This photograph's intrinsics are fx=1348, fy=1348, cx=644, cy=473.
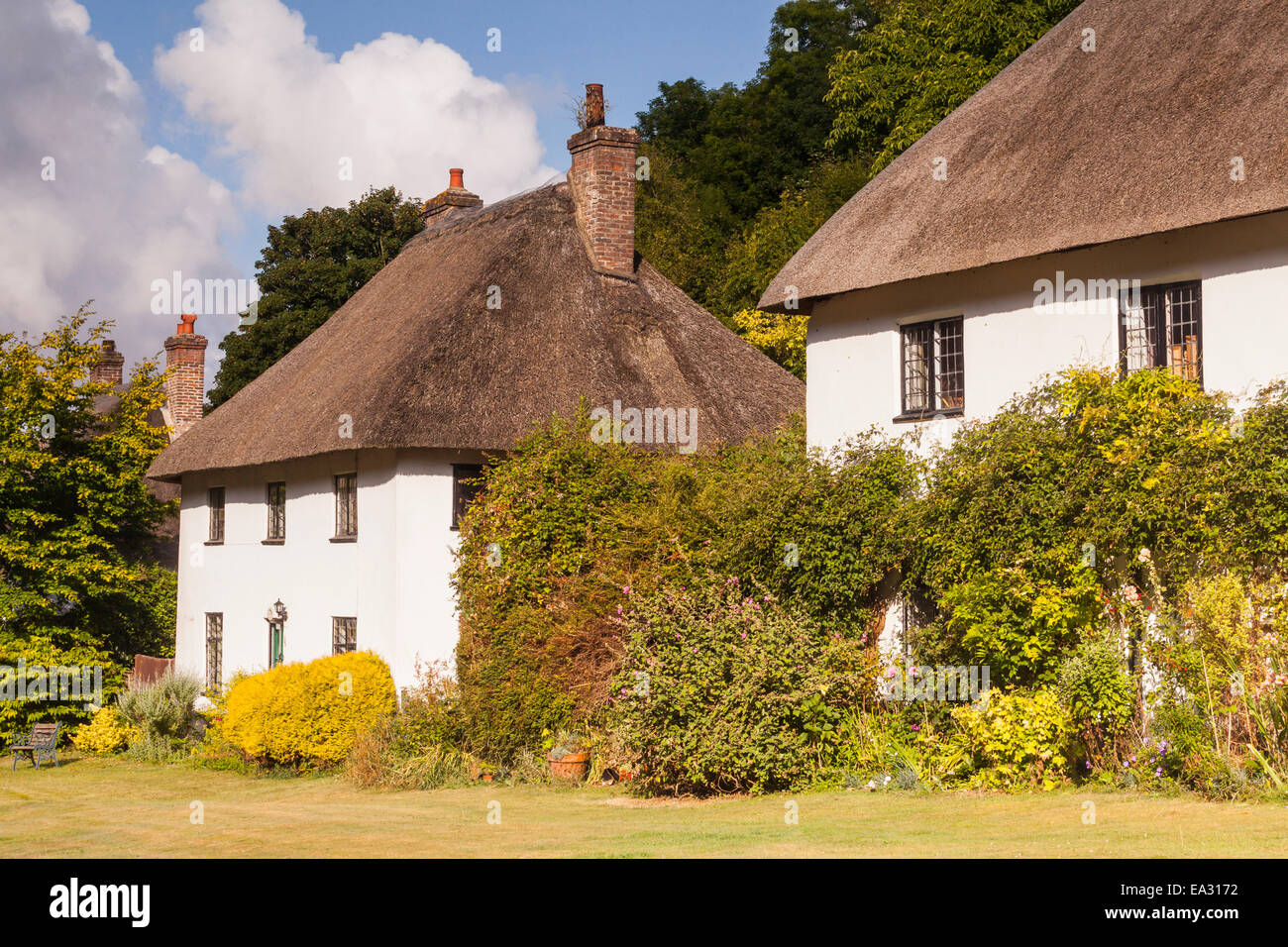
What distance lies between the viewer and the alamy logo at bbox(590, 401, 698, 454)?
68.6 feet

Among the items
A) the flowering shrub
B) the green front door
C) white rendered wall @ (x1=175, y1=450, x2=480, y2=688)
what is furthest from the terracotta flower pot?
the green front door

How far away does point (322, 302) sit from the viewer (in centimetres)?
3828

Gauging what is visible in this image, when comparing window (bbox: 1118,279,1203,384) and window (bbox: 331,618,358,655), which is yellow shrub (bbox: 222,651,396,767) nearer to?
window (bbox: 331,618,358,655)

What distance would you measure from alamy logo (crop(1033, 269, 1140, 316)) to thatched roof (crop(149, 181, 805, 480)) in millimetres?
7284

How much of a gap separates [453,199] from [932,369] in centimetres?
1539

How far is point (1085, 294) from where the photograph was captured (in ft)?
48.2

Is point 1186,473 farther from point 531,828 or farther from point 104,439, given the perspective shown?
point 104,439

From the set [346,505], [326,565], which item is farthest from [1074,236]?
[326,565]

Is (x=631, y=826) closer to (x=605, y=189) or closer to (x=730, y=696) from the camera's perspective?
(x=730, y=696)

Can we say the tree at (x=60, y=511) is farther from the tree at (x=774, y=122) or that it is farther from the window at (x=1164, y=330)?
the tree at (x=774, y=122)

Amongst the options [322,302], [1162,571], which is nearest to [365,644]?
[1162,571]

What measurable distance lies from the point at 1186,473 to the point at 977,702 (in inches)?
120

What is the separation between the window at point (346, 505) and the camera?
21.3m
